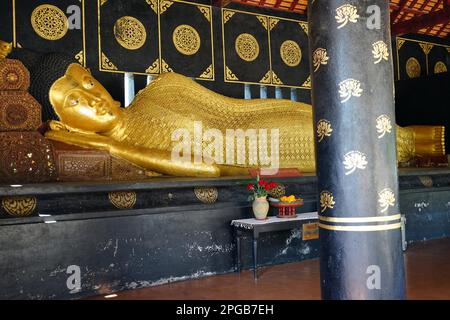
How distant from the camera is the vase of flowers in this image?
327 centimetres

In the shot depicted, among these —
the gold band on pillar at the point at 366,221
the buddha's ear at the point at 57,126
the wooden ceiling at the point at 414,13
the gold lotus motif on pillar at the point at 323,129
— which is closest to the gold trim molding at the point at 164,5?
the wooden ceiling at the point at 414,13

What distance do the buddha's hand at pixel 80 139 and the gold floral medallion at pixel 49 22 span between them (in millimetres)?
1409

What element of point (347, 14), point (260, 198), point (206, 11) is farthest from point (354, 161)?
point (206, 11)

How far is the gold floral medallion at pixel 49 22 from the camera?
454cm

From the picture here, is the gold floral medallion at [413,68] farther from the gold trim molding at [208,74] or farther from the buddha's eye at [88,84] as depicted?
the buddha's eye at [88,84]

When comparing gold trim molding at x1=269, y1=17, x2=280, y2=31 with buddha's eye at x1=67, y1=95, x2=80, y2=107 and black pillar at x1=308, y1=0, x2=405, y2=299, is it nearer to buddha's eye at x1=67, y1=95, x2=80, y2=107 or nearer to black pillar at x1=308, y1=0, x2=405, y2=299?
buddha's eye at x1=67, y1=95, x2=80, y2=107

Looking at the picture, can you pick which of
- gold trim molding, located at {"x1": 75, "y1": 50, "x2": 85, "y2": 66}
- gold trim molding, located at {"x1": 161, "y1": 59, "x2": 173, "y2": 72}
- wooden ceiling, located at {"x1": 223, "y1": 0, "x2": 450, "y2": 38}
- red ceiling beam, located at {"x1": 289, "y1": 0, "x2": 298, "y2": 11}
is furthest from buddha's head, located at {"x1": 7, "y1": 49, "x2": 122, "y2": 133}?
red ceiling beam, located at {"x1": 289, "y1": 0, "x2": 298, "y2": 11}

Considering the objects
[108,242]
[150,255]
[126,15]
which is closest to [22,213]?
[108,242]

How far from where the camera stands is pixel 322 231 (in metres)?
1.86

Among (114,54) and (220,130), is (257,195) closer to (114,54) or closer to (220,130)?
(220,130)

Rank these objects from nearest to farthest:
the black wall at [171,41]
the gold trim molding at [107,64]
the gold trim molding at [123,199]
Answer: the gold trim molding at [123,199]
the black wall at [171,41]
the gold trim molding at [107,64]

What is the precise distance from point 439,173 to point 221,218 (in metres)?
2.50

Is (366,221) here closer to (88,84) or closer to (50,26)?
(88,84)

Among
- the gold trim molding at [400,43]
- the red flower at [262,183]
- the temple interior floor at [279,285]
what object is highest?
the gold trim molding at [400,43]
